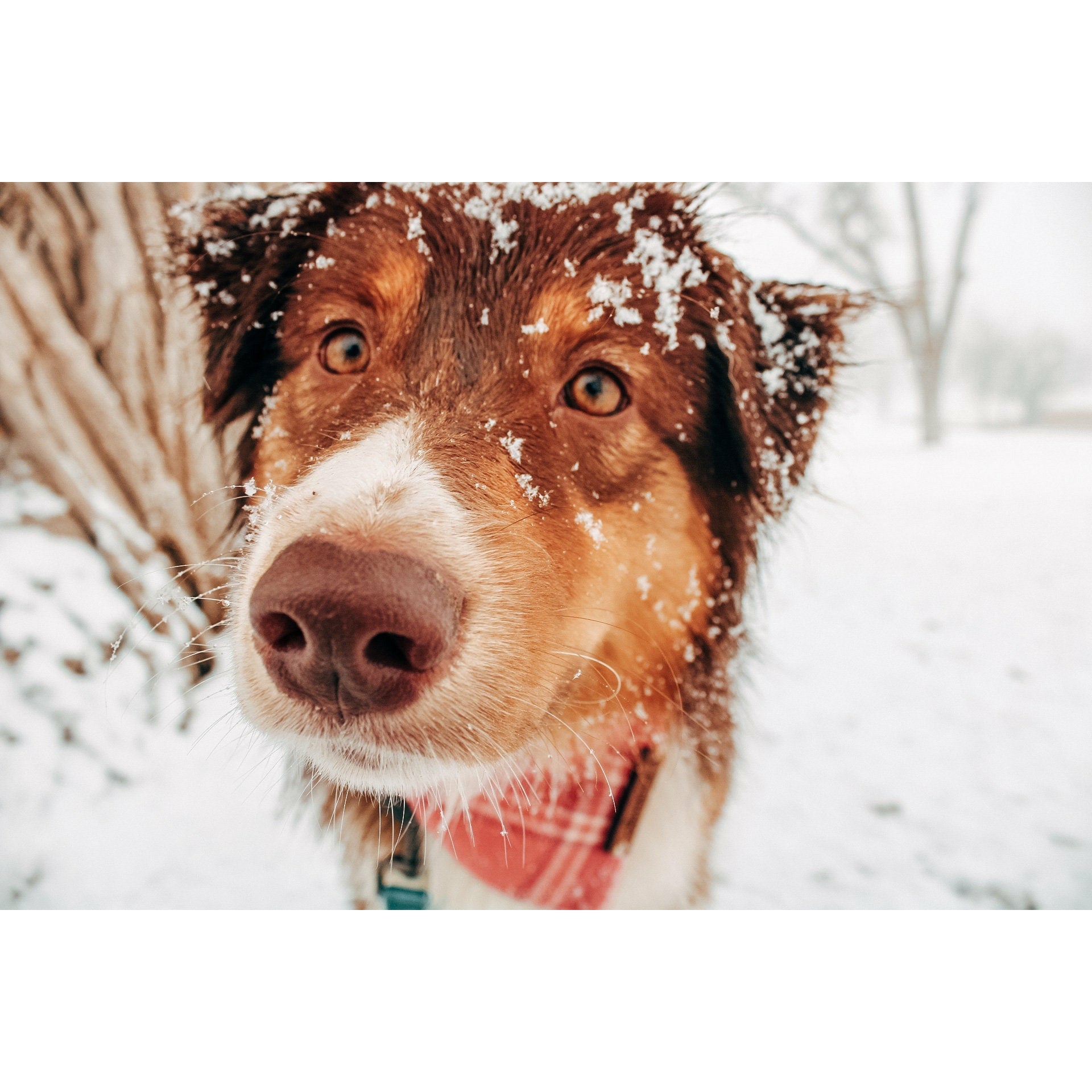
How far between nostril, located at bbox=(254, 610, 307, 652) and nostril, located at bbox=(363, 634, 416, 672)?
0.09m

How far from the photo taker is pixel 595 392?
4.59 ft

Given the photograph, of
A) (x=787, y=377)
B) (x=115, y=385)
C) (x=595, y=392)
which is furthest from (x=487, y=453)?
(x=115, y=385)

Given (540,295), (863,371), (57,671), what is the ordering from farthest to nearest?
1. (57,671)
2. (863,371)
3. (540,295)

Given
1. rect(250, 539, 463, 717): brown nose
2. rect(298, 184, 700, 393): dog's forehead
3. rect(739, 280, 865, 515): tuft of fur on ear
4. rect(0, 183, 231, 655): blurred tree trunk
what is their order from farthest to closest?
rect(0, 183, 231, 655): blurred tree trunk → rect(739, 280, 865, 515): tuft of fur on ear → rect(298, 184, 700, 393): dog's forehead → rect(250, 539, 463, 717): brown nose

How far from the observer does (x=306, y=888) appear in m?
1.82

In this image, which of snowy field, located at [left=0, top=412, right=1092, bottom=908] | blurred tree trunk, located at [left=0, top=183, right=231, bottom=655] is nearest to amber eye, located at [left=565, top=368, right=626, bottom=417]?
snowy field, located at [left=0, top=412, right=1092, bottom=908]

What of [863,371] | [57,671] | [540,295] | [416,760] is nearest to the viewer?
[416,760]

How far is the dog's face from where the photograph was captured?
1104mm

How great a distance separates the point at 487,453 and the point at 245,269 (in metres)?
0.71

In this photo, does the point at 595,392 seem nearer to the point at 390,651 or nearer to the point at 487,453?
the point at 487,453

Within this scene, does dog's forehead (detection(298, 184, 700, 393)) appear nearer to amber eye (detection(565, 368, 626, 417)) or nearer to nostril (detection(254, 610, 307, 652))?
amber eye (detection(565, 368, 626, 417))
